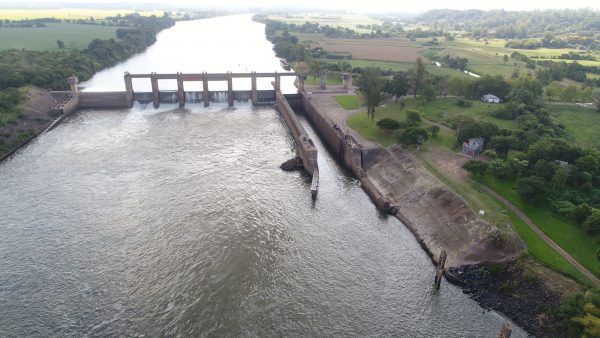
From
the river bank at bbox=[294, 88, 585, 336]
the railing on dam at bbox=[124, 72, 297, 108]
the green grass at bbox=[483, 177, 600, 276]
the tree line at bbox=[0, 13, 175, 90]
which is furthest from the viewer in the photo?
the railing on dam at bbox=[124, 72, 297, 108]

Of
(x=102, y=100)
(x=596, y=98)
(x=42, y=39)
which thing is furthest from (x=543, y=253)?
(x=42, y=39)

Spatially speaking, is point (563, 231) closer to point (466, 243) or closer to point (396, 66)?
point (466, 243)

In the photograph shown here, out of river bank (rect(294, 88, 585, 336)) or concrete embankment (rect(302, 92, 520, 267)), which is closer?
river bank (rect(294, 88, 585, 336))

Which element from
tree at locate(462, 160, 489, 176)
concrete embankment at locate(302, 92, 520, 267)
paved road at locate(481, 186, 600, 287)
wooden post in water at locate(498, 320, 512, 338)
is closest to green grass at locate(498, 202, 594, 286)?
paved road at locate(481, 186, 600, 287)

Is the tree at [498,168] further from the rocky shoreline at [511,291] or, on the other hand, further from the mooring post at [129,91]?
the mooring post at [129,91]

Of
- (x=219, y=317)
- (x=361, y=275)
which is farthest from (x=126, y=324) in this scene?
(x=361, y=275)

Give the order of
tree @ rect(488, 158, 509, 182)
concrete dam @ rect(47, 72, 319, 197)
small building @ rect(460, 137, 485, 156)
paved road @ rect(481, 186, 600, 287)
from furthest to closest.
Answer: concrete dam @ rect(47, 72, 319, 197) < small building @ rect(460, 137, 485, 156) < tree @ rect(488, 158, 509, 182) < paved road @ rect(481, 186, 600, 287)

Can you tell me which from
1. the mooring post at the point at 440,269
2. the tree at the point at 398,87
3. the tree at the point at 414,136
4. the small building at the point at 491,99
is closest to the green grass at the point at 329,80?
the tree at the point at 398,87

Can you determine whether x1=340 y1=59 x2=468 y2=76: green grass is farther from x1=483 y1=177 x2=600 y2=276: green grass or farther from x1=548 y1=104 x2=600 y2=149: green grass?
x1=483 y1=177 x2=600 y2=276: green grass
